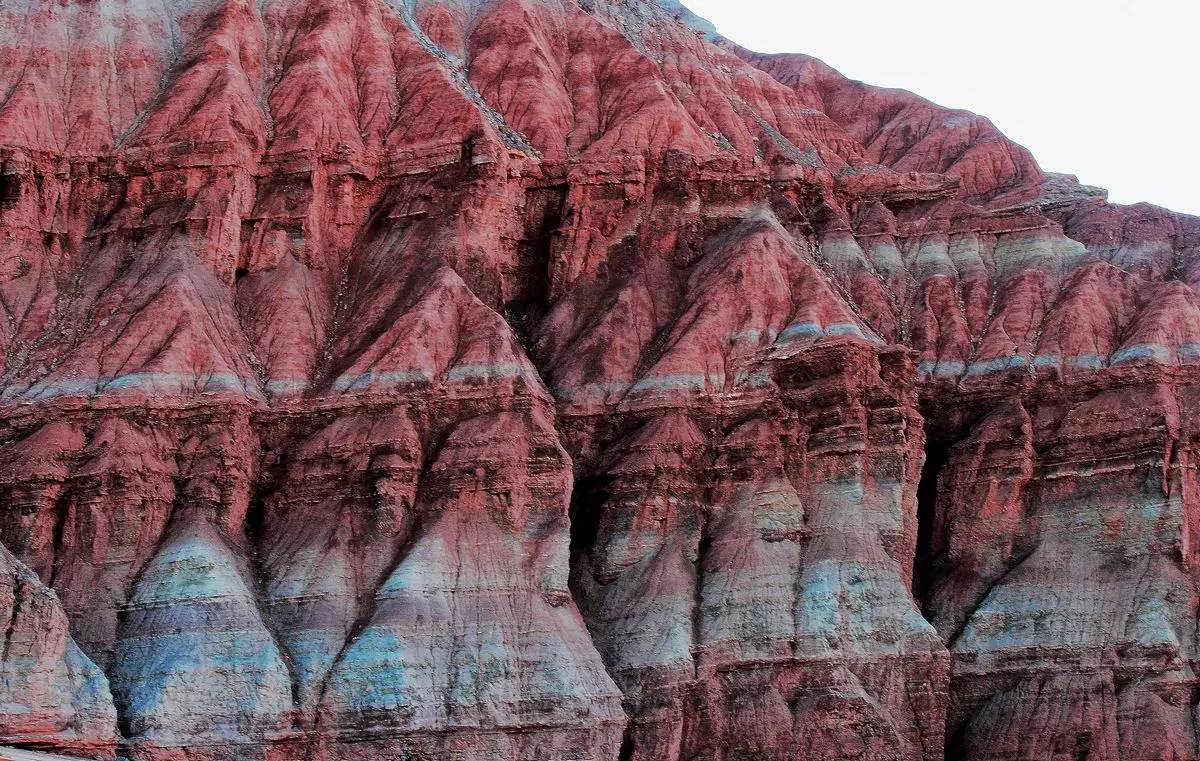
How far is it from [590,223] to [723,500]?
13.2 metres

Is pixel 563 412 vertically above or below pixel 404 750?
above

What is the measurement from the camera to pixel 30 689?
62281 mm

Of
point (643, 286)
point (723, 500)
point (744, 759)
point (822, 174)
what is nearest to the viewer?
point (744, 759)

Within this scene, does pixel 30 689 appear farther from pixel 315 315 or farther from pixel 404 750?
pixel 315 315

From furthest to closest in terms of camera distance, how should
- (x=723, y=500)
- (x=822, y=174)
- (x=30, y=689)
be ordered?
(x=822, y=174) → (x=723, y=500) → (x=30, y=689)

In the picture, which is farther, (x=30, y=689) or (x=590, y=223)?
(x=590, y=223)

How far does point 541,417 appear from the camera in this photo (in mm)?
78062

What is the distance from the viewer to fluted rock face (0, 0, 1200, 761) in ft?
236

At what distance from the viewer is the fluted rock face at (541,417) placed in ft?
236

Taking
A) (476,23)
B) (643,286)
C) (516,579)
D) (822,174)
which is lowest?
(516,579)

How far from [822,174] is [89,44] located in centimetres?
2943

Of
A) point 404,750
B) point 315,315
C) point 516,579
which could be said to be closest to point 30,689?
point 404,750

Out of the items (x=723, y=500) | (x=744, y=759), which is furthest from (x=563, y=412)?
(x=744, y=759)

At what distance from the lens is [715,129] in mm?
94312
